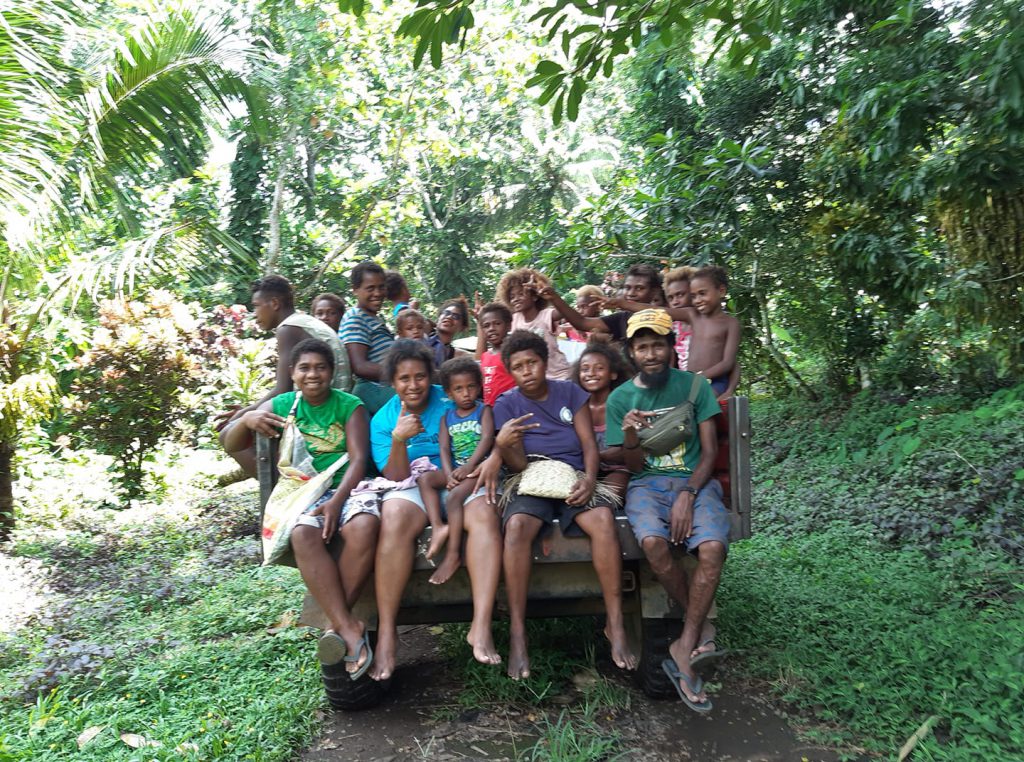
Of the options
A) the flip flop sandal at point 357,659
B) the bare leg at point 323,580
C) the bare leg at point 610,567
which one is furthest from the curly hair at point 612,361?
the flip flop sandal at point 357,659

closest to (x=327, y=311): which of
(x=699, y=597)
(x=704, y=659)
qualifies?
(x=699, y=597)

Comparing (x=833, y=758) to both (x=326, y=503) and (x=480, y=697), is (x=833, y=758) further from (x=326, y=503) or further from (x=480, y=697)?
(x=326, y=503)

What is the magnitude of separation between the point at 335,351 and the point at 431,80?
11.5 meters

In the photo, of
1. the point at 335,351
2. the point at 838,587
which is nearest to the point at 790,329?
the point at 838,587

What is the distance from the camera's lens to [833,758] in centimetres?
297

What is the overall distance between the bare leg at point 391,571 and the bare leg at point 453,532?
136mm

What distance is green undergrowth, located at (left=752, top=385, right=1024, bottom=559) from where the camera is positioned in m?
5.70

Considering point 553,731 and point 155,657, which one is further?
point 155,657

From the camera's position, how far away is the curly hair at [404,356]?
3846 millimetres

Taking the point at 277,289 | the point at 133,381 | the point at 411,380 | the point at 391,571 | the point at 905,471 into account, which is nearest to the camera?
the point at 391,571

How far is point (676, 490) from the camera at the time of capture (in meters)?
3.62

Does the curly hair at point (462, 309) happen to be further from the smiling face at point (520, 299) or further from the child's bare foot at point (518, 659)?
the child's bare foot at point (518, 659)

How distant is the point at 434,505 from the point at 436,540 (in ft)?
0.62

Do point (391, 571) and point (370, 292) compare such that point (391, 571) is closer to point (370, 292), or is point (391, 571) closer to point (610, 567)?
point (610, 567)
